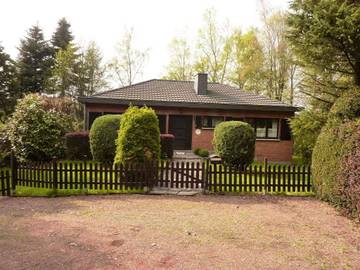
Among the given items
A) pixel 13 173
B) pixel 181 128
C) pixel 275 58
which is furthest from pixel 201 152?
pixel 275 58

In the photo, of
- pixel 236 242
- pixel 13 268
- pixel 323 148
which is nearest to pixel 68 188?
pixel 13 268

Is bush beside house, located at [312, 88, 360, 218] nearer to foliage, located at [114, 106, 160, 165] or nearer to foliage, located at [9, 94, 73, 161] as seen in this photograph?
foliage, located at [114, 106, 160, 165]

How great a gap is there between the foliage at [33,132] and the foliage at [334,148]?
34.6 feet

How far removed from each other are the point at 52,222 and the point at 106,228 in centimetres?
121

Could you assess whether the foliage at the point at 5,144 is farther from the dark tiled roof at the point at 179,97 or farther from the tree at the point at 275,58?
the tree at the point at 275,58

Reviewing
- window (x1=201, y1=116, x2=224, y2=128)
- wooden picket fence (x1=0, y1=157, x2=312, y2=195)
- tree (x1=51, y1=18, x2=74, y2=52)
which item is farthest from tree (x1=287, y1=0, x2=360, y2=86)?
tree (x1=51, y1=18, x2=74, y2=52)

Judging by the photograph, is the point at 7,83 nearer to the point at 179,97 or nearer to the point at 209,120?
the point at 179,97

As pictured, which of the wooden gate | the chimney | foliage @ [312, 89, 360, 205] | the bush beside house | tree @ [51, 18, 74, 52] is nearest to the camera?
the bush beside house

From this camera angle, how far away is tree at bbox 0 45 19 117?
1184 inches

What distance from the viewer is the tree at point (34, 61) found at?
1399 inches

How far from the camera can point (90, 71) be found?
35781mm

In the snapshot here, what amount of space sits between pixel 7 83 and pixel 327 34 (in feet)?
98.3

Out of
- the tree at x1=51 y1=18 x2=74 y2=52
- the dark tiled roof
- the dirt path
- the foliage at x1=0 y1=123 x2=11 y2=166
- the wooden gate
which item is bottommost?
the dirt path

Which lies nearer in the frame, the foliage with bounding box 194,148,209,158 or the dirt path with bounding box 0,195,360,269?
the dirt path with bounding box 0,195,360,269
